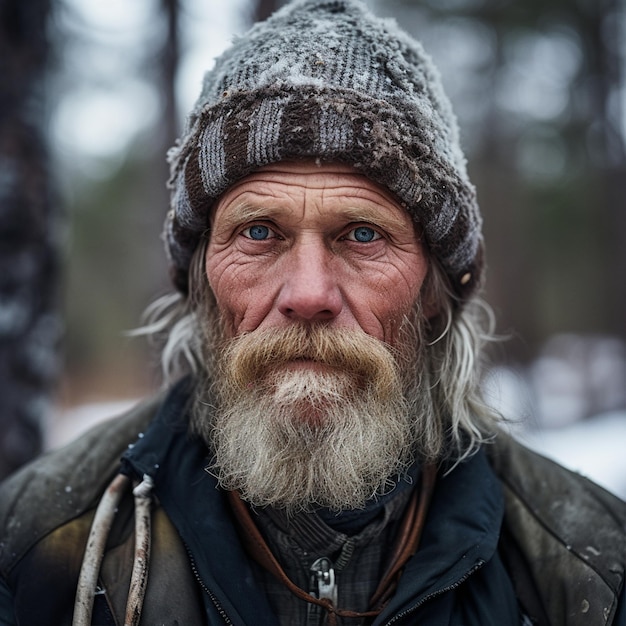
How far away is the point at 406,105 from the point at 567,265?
17717 mm

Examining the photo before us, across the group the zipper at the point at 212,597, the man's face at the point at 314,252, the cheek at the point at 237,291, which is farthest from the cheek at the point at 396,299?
the zipper at the point at 212,597

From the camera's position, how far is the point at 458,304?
2.30 metres

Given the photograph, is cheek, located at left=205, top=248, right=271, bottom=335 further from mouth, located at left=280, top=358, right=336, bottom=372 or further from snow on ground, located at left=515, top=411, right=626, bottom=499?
snow on ground, located at left=515, top=411, right=626, bottom=499

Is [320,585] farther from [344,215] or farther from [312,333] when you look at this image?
[344,215]

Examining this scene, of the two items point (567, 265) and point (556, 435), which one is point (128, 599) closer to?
point (556, 435)

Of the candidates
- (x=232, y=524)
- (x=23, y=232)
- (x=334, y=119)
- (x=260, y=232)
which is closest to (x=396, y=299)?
(x=260, y=232)

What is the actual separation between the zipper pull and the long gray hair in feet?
1.63

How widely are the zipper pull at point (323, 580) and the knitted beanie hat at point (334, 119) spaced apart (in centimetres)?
105

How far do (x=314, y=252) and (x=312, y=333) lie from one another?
0.78 ft

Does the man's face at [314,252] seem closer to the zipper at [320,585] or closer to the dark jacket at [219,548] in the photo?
the dark jacket at [219,548]

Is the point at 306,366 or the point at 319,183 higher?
the point at 319,183

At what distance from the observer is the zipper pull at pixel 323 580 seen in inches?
74.2

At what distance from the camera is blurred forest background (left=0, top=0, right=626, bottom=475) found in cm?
277

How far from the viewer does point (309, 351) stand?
1857 millimetres
